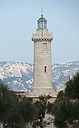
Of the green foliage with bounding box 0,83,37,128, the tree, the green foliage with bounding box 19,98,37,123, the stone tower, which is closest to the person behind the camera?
the tree

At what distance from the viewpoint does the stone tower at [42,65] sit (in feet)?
420

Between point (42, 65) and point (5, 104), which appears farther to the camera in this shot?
point (42, 65)

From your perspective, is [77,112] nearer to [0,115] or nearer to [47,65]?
[0,115]

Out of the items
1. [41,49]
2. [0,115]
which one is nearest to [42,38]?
[41,49]

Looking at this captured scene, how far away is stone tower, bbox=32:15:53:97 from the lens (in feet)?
420

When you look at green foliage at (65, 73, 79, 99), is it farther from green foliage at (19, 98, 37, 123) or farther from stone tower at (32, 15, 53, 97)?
stone tower at (32, 15, 53, 97)

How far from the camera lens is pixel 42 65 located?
128625 mm

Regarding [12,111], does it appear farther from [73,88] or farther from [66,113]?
[73,88]

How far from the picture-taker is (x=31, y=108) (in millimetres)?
62219

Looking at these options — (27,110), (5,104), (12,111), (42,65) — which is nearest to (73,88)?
(27,110)

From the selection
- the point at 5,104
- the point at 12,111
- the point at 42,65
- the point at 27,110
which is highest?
the point at 42,65

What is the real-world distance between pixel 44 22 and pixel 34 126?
196 feet

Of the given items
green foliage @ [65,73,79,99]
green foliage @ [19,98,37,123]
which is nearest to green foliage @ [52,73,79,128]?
green foliage @ [65,73,79,99]

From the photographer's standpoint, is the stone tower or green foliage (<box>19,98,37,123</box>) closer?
green foliage (<box>19,98,37,123</box>)
